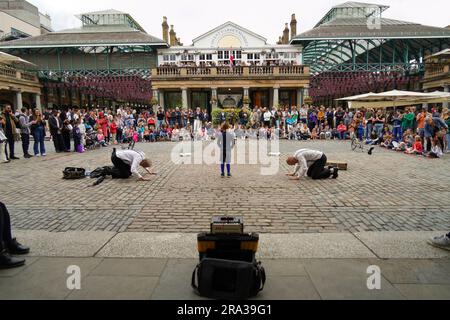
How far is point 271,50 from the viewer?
124 feet

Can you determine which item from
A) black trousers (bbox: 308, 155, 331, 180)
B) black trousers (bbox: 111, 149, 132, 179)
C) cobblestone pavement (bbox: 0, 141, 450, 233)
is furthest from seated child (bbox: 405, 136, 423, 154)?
black trousers (bbox: 111, 149, 132, 179)

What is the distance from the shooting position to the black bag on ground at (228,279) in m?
3.08

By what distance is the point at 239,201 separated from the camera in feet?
21.9

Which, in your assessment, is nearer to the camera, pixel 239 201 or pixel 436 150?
pixel 239 201

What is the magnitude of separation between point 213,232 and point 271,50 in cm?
3732

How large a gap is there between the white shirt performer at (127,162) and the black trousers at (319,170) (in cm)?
427

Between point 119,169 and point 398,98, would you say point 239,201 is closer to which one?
point 119,169

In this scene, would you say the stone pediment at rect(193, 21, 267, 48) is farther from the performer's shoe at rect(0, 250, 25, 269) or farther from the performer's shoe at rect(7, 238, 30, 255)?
the performer's shoe at rect(0, 250, 25, 269)

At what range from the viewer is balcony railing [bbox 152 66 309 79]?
104 ft

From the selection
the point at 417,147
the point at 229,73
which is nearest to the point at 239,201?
the point at 417,147

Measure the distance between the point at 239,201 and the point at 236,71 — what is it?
88.7 feet

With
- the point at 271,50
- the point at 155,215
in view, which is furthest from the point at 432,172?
the point at 271,50

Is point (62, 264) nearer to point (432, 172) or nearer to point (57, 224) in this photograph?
point (57, 224)
